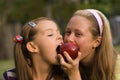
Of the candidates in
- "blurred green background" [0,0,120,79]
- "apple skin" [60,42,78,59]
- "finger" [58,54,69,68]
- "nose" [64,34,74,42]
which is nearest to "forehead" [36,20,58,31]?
"nose" [64,34,74,42]

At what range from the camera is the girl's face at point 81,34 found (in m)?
4.29

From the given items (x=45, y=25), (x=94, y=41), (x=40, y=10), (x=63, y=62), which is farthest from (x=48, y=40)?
(x=40, y=10)

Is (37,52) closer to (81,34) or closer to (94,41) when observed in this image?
(81,34)

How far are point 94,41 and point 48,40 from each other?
492mm

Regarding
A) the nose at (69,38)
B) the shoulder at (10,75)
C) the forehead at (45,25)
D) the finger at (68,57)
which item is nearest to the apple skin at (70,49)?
the finger at (68,57)

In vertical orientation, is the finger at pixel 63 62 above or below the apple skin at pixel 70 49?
below

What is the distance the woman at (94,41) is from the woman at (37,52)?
0.64ft

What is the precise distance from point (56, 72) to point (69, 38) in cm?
38

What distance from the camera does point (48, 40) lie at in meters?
4.19

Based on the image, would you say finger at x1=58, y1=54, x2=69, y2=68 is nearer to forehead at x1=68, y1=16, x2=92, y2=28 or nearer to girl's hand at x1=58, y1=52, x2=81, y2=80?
girl's hand at x1=58, y1=52, x2=81, y2=80

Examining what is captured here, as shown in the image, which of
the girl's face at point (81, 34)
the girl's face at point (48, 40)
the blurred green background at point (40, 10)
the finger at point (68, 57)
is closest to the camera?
the finger at point (68, 57)

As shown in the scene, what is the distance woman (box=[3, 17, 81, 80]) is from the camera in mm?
4199

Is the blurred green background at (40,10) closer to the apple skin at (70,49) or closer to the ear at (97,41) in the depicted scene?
the ear at (97,41)

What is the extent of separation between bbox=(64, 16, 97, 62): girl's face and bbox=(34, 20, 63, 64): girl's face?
14 cm
